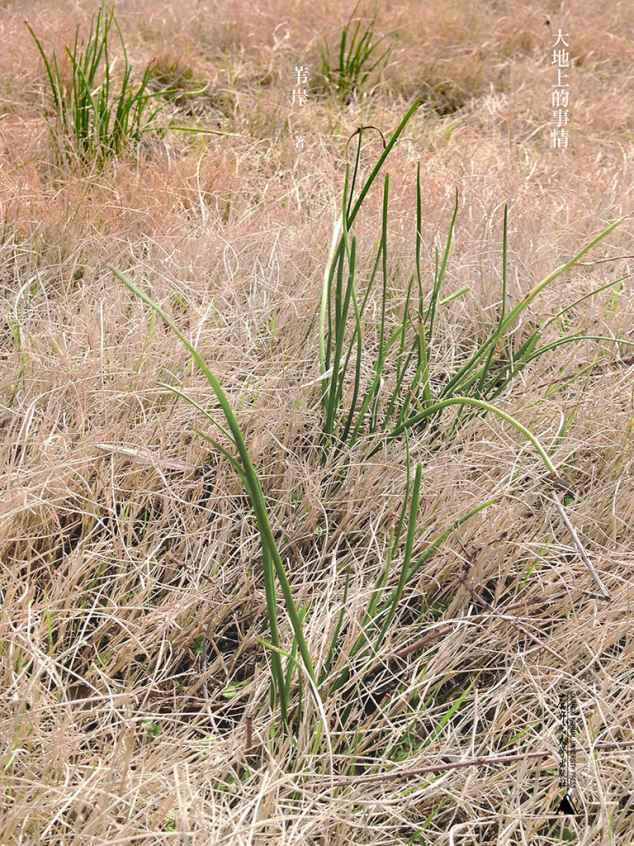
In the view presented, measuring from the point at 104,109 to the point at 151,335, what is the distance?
2.96ft

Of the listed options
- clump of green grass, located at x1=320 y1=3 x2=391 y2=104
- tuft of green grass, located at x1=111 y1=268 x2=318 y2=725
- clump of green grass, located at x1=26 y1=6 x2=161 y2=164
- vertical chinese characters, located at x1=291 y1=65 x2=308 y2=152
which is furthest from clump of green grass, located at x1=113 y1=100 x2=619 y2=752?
clump of green grass, located at x1=320 y1=3 x2=391 y2=104

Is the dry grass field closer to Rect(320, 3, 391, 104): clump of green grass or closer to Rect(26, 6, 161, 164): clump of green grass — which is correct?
Rect(26, 6, 161, 164): clump of green grass

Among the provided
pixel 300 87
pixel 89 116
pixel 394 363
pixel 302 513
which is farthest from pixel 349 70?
pixel 302 513

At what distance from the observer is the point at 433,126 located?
2.59 m

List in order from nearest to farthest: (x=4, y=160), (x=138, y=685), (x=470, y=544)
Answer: (x=138, y=685) → (x=470, y=544) → (x=4, y=160)

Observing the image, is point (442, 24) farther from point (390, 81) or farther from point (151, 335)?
point (151, 335)

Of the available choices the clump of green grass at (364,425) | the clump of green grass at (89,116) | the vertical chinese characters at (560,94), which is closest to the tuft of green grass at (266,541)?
the clump of green grass at (364,425)

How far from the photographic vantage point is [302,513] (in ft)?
3.59

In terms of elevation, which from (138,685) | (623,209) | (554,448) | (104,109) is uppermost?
(104,109)

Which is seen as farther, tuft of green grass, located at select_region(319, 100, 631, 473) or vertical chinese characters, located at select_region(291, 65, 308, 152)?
vertical chinese characters, located at select_region(291, 65, 308, 152)

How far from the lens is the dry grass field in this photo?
812mm

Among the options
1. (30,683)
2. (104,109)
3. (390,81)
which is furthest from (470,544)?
(390,81)

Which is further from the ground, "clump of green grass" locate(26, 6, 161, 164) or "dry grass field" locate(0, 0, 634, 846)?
"clump of green grass" locate(26, 6, 161, 164)

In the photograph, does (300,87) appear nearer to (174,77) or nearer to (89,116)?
(174,77)
